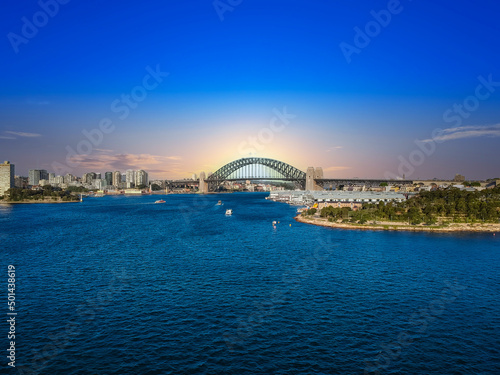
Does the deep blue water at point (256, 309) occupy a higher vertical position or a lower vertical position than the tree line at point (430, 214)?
lower

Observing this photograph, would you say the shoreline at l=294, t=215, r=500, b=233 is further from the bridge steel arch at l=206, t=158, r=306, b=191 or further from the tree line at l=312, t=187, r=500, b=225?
the bridge steel arch at l=206, t=158, r=306, b=191

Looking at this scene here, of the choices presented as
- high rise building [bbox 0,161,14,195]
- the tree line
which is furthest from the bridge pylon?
the tree line

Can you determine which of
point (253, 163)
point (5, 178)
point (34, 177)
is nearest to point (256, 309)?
point (5, 178)

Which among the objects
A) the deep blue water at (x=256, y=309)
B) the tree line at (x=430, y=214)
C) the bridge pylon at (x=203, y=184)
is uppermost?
the bridge pylon at (x=203, y=184)

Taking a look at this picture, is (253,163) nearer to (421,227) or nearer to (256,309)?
(421,227)

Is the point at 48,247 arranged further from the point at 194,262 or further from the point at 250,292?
the point at 250,292

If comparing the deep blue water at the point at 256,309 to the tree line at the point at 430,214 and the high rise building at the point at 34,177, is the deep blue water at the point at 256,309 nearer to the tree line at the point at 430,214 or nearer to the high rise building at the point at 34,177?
the tree line at the point at 430,214

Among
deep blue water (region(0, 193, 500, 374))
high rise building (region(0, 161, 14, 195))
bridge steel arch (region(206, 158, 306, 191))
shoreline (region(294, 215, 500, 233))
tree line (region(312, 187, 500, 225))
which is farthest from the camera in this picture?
bridge steel arch (region(206, 158, 306, 191))

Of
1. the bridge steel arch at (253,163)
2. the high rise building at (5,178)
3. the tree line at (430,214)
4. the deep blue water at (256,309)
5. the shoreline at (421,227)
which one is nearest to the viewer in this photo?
the deep blue water at (256,309)

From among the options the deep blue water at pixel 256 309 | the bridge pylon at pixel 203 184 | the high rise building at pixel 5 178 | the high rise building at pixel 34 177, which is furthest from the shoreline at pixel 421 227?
the high rise building at pixel 34 177

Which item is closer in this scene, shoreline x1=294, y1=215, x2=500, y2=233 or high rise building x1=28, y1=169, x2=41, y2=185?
shoreline x1=294, y1=215, x2=500, y2=233
